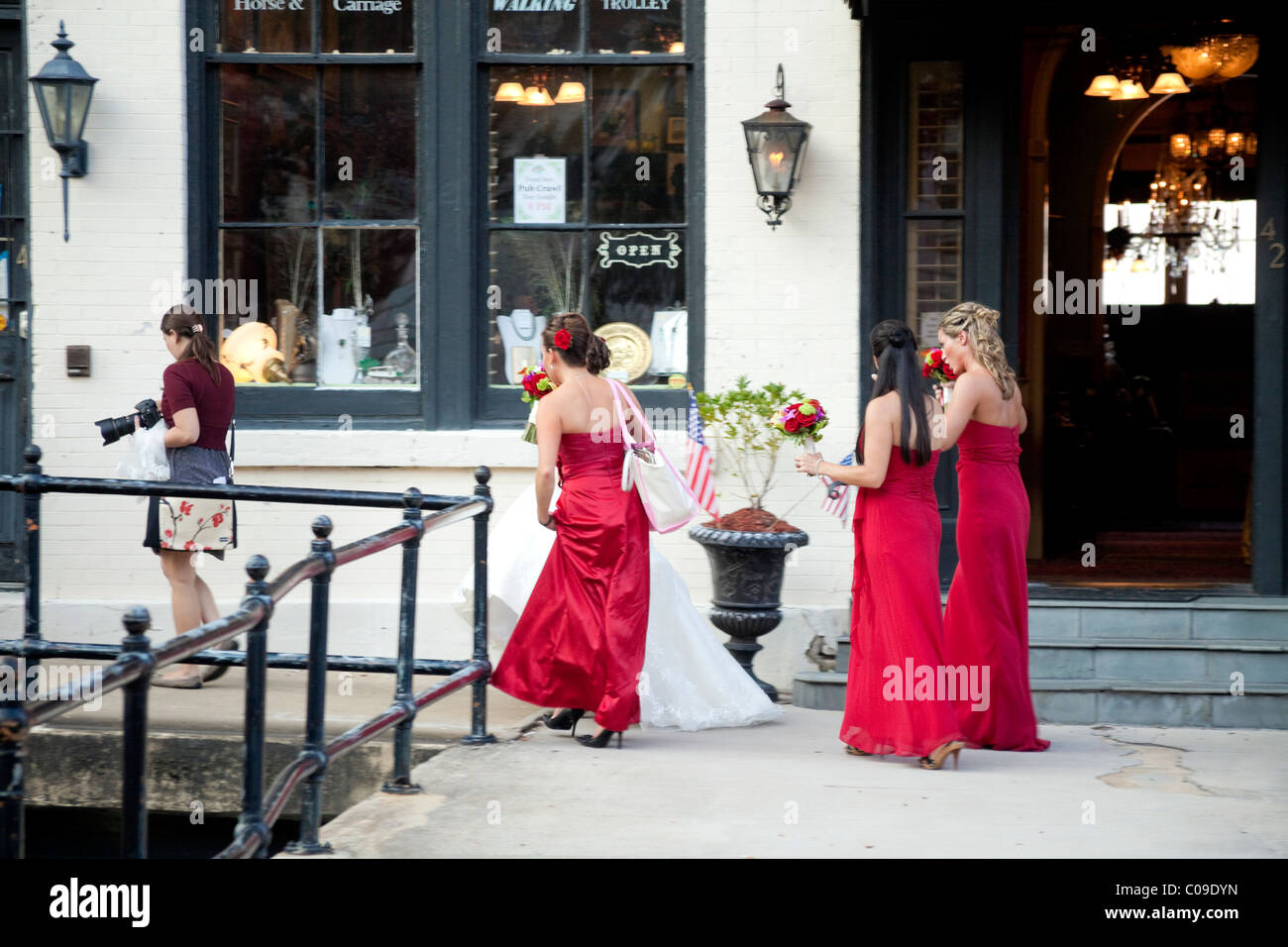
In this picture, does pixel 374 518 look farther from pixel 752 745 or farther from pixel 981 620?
pixel 981 620

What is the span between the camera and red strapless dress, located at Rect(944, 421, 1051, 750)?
6.16 meters

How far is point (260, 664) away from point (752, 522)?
388 cm

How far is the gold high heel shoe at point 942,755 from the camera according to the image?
5750 millimetres

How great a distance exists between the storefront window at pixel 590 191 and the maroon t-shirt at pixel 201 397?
1.59 meters

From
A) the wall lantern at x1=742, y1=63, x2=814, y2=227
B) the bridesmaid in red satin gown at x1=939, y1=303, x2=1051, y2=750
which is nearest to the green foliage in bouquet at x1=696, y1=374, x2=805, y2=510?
the wall lantern at x1=742, y1=63, x2=814, y2=227

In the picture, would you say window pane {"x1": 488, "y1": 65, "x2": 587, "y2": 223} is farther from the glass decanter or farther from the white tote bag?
the white tote bag

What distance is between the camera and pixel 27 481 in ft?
18.0

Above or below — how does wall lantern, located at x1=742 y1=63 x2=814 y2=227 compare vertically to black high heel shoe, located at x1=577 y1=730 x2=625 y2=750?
above

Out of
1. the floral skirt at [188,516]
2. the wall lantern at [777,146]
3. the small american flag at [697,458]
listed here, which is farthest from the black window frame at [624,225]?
the floral skirt at [188,516]

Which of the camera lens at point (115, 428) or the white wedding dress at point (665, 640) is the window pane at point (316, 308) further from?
the white wedding dress at point (665, 640)

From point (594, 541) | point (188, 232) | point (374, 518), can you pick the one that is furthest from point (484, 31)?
point (594, 541)

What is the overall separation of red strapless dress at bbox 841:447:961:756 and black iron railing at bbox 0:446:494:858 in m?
1.56
